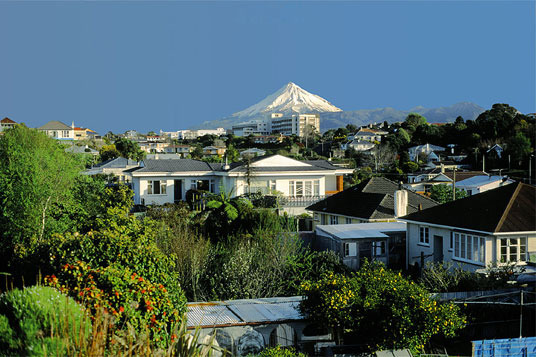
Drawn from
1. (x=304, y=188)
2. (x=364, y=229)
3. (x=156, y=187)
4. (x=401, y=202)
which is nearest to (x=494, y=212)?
(x=364, y=229)

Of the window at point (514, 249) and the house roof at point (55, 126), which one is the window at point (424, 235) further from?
the house roof at point (55, 126)

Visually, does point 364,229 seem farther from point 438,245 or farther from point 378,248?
point 438,245

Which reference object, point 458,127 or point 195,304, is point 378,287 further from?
point 458,127

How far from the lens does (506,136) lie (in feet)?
271

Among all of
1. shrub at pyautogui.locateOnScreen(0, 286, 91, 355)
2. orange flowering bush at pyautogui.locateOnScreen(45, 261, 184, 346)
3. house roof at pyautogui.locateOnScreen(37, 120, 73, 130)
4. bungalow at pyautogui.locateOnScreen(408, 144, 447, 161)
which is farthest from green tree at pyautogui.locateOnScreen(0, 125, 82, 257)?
house roof at pyautogui.locateOnScreen(37, 120, 73, 130)

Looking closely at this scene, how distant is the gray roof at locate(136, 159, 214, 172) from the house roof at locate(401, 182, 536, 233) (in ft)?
77.2

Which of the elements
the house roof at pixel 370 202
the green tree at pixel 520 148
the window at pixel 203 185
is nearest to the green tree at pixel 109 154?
the window at pixel 203 185

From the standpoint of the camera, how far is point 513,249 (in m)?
20.8

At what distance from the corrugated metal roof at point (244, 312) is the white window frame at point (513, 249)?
29.1 ft

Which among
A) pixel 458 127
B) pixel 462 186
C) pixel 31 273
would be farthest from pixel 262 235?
pixel 458 127

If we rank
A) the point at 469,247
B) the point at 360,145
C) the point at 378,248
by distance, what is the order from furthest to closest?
the point at 360,145 < the point at 378,248 < the point at 469,247

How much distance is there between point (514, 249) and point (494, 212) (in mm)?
1567

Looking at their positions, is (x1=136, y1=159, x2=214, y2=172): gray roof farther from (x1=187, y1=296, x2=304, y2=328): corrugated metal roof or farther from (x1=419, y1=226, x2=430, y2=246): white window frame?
(x1=187, y1=296, x2=304, y2=328): corrugated metal roof

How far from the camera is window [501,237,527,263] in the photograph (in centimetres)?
2064
